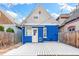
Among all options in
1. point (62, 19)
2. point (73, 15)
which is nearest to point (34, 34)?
point (62, 19)

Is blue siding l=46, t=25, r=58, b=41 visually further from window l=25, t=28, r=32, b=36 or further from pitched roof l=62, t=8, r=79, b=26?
window l=25, t=28, r=32, b=36

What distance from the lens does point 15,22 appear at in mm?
7711

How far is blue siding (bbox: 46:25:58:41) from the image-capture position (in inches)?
310

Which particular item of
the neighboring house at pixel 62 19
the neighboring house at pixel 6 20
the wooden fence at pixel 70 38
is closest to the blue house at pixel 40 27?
the neighboring house at pixel 62 19

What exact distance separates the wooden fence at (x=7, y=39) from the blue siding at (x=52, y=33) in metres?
1.03

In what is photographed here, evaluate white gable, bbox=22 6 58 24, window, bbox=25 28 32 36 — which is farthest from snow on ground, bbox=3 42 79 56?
white gable, bbox=22 6 58 24

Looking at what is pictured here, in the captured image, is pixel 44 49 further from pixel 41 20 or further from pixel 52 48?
pixel 41 20

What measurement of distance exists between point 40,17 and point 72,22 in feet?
3.66

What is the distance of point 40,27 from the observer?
862 cm

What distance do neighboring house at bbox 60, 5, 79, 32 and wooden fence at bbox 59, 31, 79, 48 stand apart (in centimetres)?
22

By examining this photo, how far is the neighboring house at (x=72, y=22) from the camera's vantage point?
7.09m

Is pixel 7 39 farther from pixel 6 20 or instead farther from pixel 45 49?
pixel 45 49

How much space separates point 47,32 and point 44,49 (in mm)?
635

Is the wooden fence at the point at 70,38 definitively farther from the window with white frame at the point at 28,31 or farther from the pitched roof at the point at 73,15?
the window with white frame at the point at 28,31
